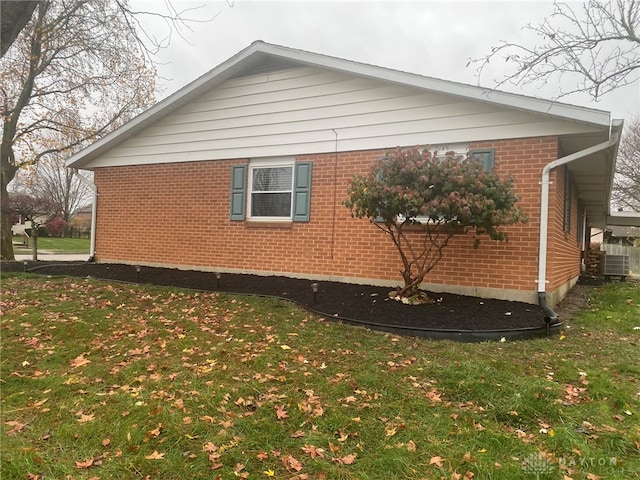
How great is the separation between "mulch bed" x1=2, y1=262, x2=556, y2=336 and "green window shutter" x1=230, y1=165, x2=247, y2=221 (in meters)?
1.36

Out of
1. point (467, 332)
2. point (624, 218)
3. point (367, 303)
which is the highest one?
point (624, 218)

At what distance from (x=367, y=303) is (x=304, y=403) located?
318 centimetres

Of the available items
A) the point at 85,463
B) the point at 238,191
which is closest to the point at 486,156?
the point at 238,191

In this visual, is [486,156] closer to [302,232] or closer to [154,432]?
[302,232]

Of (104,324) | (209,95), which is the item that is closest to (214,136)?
(209,95)

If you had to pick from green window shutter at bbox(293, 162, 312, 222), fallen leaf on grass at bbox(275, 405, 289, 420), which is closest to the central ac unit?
green window shutter at bbox(293, 162, 312, 222)

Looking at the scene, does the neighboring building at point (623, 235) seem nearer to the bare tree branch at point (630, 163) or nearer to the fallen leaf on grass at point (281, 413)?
the bare tree branch at point (630, 163)

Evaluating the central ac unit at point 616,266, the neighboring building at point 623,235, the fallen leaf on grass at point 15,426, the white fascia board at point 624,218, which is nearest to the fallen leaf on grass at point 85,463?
the fallen leaf on grass at point 15,426

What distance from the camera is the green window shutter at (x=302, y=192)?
8.30 metres

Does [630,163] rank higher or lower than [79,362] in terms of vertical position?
higher

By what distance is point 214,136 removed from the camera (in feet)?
31.2

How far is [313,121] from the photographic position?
8.36 meters

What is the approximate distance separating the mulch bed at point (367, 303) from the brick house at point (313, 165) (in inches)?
17.8

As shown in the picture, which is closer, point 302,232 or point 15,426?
point 15,426
